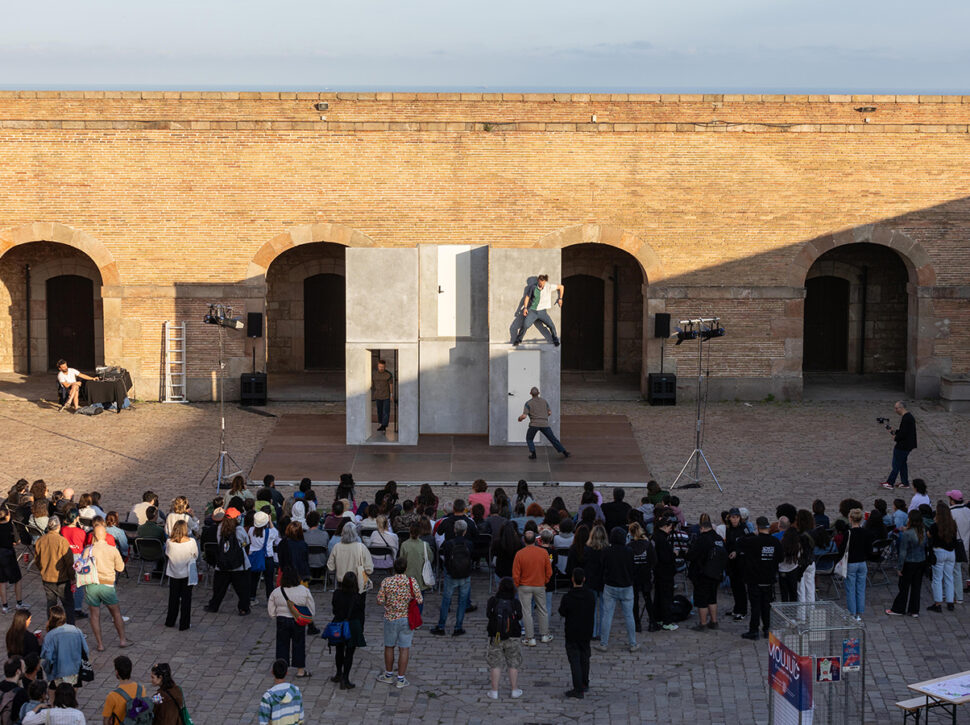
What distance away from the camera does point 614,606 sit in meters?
12.9

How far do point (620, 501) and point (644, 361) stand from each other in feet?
41.4

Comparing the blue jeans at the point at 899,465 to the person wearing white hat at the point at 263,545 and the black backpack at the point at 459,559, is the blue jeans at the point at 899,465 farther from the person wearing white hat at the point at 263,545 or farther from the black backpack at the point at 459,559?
the person wearing white hat at the point at 263,545

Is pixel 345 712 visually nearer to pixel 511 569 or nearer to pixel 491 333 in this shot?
pixel 511 569

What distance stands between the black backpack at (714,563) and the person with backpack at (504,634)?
2485 millimetres

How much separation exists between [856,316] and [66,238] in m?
18.6

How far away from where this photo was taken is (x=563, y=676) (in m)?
12.5

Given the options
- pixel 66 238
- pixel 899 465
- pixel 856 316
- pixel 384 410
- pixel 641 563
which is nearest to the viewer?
pixel 641 563

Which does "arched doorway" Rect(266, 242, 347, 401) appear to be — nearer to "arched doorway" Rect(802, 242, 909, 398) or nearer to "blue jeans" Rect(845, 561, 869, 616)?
"arched doorway" Rect(802, 242, 909, 398)

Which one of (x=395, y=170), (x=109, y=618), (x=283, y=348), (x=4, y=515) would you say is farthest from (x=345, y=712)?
(x=283, y=348)

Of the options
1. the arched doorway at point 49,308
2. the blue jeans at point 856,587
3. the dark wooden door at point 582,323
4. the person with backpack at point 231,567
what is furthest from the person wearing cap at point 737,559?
the arched doorway at point 49,308

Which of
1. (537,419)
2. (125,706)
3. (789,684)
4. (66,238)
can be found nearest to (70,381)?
(66,238)

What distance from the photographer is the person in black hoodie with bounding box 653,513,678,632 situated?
43.6ft

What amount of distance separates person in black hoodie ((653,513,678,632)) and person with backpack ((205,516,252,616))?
457 centimetres

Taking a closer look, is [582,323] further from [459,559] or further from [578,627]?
[578,627]
